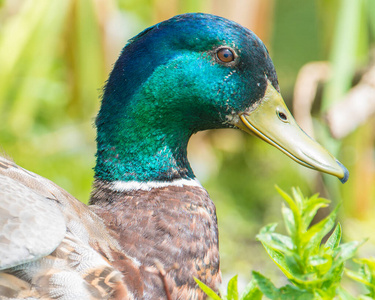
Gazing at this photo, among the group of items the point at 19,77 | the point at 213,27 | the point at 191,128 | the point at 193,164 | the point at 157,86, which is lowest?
the point at 193,164

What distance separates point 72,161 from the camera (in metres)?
4.09

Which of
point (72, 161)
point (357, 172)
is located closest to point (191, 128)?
point (357, 172)

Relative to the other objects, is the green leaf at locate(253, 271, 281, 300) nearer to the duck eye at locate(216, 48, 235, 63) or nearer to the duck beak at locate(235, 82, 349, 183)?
the duck beak at locate(235, 82, 349, 183)

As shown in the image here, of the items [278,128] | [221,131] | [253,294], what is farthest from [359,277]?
[221,131]

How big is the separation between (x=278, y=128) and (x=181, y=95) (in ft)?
0.94

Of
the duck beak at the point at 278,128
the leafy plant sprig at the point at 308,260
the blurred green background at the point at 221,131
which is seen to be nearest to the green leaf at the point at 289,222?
the leafy plant sprig at the point at 308,260

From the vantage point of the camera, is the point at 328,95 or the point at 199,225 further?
the point at 328,95

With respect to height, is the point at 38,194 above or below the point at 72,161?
above

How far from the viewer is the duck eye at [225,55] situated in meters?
1.57

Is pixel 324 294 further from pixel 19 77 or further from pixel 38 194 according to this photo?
pixel 19 77

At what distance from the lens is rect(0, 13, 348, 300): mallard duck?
1.43 metres

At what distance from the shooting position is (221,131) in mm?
4320

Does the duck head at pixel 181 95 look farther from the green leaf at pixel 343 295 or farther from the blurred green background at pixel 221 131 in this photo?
the blurred green background at pixel 221 131

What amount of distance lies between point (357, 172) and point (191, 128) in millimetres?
2157
